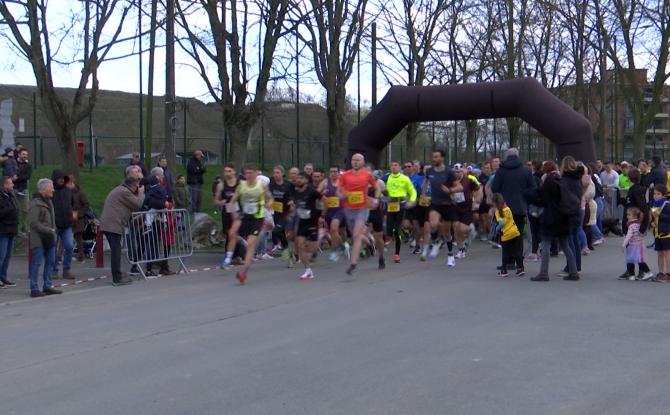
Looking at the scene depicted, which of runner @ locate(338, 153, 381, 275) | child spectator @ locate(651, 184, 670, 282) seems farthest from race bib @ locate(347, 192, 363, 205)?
child spectator @ locate(651, 184, 670, 282)

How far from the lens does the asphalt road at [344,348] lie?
6.63m

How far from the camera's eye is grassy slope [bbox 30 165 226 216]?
30991mm

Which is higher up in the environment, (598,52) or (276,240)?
(598,52)

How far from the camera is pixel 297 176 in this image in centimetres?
1475

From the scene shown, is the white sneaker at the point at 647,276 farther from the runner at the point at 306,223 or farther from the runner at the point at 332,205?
the runner at the point at 306,223

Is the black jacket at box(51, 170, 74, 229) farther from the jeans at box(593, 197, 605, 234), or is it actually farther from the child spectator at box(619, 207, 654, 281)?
the jeans at box(593, 197, 605, 234)

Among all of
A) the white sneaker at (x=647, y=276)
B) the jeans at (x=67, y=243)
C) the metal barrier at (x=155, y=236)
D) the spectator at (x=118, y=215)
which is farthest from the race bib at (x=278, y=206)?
the white sneaker at (x=647, y=276)

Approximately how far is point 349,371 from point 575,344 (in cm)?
239

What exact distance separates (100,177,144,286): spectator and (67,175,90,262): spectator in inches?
72.1

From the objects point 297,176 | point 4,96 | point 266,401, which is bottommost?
point 266,401

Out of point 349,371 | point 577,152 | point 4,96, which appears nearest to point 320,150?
point 4,96

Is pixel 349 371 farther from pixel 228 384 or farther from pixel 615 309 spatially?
pixel 615 309

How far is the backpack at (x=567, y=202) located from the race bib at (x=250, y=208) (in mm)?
4597

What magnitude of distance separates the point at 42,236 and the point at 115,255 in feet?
4.41
